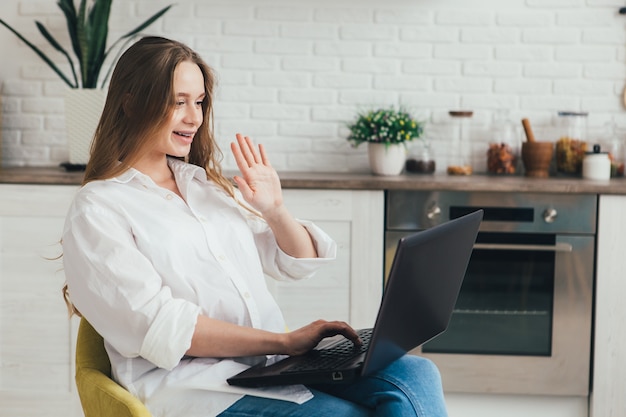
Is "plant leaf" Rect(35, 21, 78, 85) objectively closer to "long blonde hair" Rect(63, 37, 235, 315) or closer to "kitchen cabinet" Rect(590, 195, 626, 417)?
"long blonde hair" Rect(63, 37, 235, 315)

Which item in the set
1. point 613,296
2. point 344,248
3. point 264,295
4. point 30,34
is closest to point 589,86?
point 613,296

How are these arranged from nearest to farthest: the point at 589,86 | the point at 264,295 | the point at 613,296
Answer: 1. the point at 264,295
2. the point at 613,296
3. the point at 589,86

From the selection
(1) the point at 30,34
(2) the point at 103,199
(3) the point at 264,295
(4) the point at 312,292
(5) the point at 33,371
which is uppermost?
(1) the point at 30,34

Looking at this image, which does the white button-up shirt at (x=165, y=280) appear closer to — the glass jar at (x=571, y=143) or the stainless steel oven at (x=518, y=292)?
the stainless steel oven at (x=518, y=292)

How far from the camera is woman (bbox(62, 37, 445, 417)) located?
1.64m

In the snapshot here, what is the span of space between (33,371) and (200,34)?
5.13 ft

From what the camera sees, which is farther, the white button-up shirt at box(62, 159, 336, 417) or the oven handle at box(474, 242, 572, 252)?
the oven handle at box(474, 242, 572, 252)

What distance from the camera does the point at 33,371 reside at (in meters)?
3.17

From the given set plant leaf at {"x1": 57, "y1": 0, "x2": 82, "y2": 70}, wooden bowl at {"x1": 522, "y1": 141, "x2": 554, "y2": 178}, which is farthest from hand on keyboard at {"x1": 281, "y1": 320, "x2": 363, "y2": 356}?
plant leaf at {"x1": 57, "y1": 0, "x2": 82, "y2": 70}

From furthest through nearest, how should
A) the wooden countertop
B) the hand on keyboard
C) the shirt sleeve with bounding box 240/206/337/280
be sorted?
the wooden countertop, the shirt sleeve with bounding box 240/206/337/280, the hand on keyboard

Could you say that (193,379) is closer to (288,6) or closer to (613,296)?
(613,296)

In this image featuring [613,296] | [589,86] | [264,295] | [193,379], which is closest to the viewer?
[193,379]

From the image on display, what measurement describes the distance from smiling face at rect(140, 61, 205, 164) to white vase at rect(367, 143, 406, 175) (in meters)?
1.49

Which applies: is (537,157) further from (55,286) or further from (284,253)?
(55,286)
